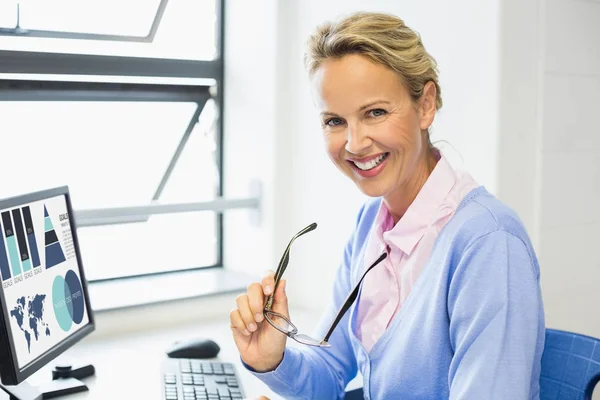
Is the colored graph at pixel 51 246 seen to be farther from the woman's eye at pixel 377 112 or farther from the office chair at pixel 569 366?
the office chair at pixel 569 366

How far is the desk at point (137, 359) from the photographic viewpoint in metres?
1.71

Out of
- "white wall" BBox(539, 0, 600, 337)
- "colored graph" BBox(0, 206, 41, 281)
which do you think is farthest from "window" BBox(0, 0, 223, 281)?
"white wall" BBox(539, 0, 600, 337)

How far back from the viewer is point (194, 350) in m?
1.93

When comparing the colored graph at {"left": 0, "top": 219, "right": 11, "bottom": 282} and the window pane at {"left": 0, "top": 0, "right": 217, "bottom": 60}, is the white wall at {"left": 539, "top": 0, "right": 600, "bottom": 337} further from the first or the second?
the colored graph at {"left": 0, "top": 219, "right": 11, "bottom": 282}

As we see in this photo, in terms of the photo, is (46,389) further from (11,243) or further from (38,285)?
(11,243)

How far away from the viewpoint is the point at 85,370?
5.93ft

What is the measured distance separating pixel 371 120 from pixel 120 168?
1419mm

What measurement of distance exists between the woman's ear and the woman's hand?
0.41 m

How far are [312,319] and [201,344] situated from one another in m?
0.55

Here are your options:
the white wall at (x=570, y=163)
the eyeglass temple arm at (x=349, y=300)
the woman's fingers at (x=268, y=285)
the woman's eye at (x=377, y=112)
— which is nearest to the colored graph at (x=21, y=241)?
the woman's fingers at (x=268, y=285)

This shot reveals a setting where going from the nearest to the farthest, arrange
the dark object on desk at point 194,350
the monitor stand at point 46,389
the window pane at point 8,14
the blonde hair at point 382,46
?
the blonde hair at point 382,46, the monitor stand at point 46,389, the dark object on desk at point 194,350, the window pane at point 8,14

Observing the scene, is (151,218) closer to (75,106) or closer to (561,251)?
(75,106)

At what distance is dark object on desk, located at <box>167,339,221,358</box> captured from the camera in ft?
6.35

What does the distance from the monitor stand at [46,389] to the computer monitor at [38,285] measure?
2 centimetres
